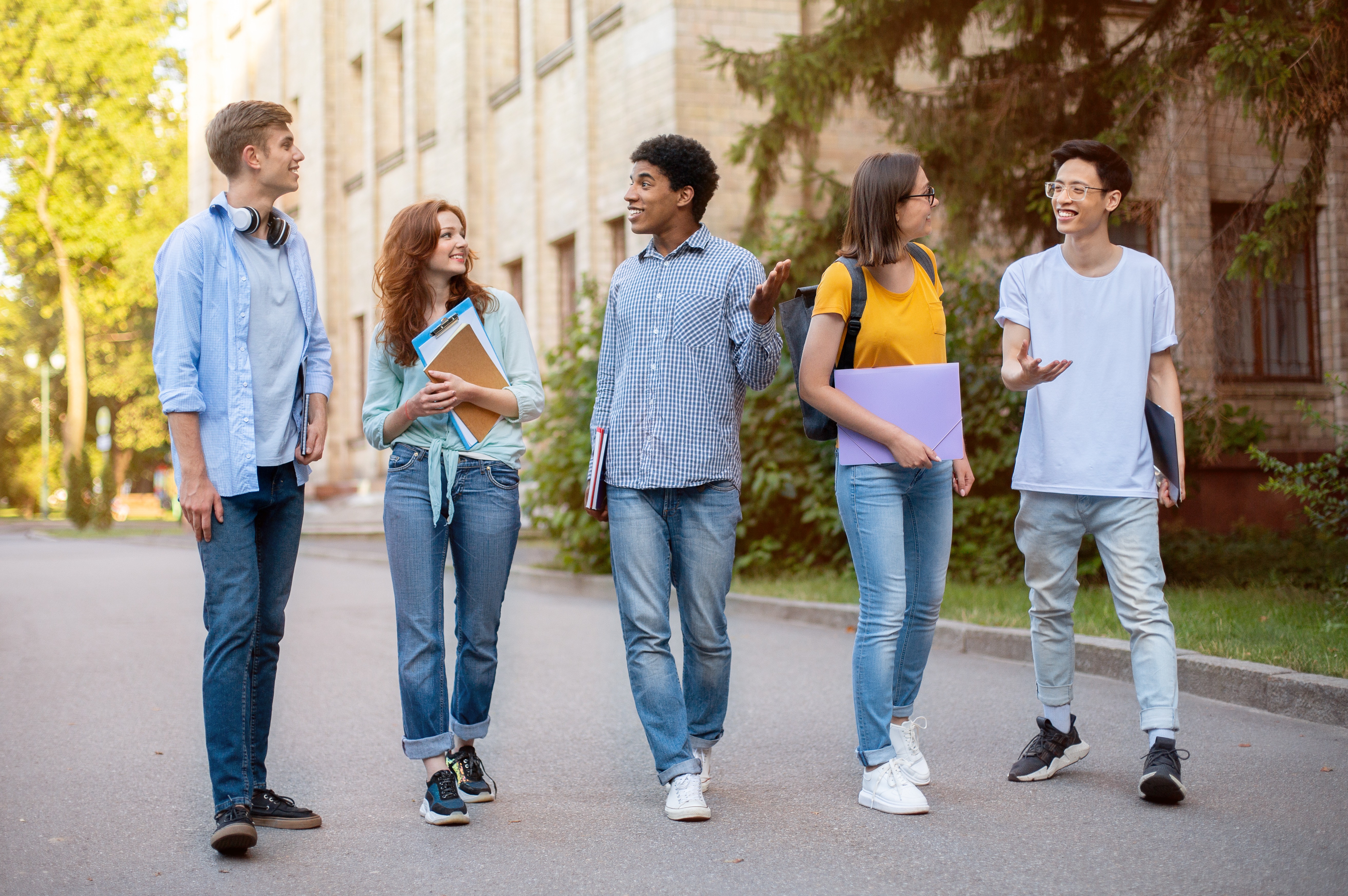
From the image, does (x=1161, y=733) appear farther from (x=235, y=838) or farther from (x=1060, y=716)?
(x=235, y=838)

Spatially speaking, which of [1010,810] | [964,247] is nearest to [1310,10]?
[964,247]

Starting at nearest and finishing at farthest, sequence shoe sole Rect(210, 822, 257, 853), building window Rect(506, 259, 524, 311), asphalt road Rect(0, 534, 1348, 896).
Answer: asphalt road Rect(0, 534, 1348, 896) → shoe sole Rect(210, 822, 257, 853) → building window Rect(506, 259, 524, 311)

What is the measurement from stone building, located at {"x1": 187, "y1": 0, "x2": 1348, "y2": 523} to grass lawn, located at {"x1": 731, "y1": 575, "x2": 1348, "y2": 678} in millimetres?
1601

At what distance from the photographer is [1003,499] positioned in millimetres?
11359

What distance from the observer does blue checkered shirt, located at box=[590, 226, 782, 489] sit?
14.8 ft

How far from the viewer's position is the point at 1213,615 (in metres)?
8.52

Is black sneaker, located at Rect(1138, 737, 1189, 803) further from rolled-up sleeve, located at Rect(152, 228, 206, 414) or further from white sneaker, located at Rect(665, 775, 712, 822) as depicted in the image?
rolled-up sleeve, located at Rect(152, 228, 206, 414)

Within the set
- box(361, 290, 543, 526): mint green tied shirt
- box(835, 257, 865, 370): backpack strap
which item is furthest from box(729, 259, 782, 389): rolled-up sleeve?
box(361, 290, 543, 526): mint green tied shirt

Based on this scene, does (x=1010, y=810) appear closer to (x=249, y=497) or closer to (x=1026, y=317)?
(x=1026, y=317)

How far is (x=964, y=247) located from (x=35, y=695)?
24.7 feet

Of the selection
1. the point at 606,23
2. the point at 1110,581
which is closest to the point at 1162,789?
the point at 1110,581

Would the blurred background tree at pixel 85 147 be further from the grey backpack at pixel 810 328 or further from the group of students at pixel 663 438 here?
the grey backpack at pixel 810 328

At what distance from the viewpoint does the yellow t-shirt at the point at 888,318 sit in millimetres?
4586

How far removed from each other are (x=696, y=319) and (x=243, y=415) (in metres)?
1.43
